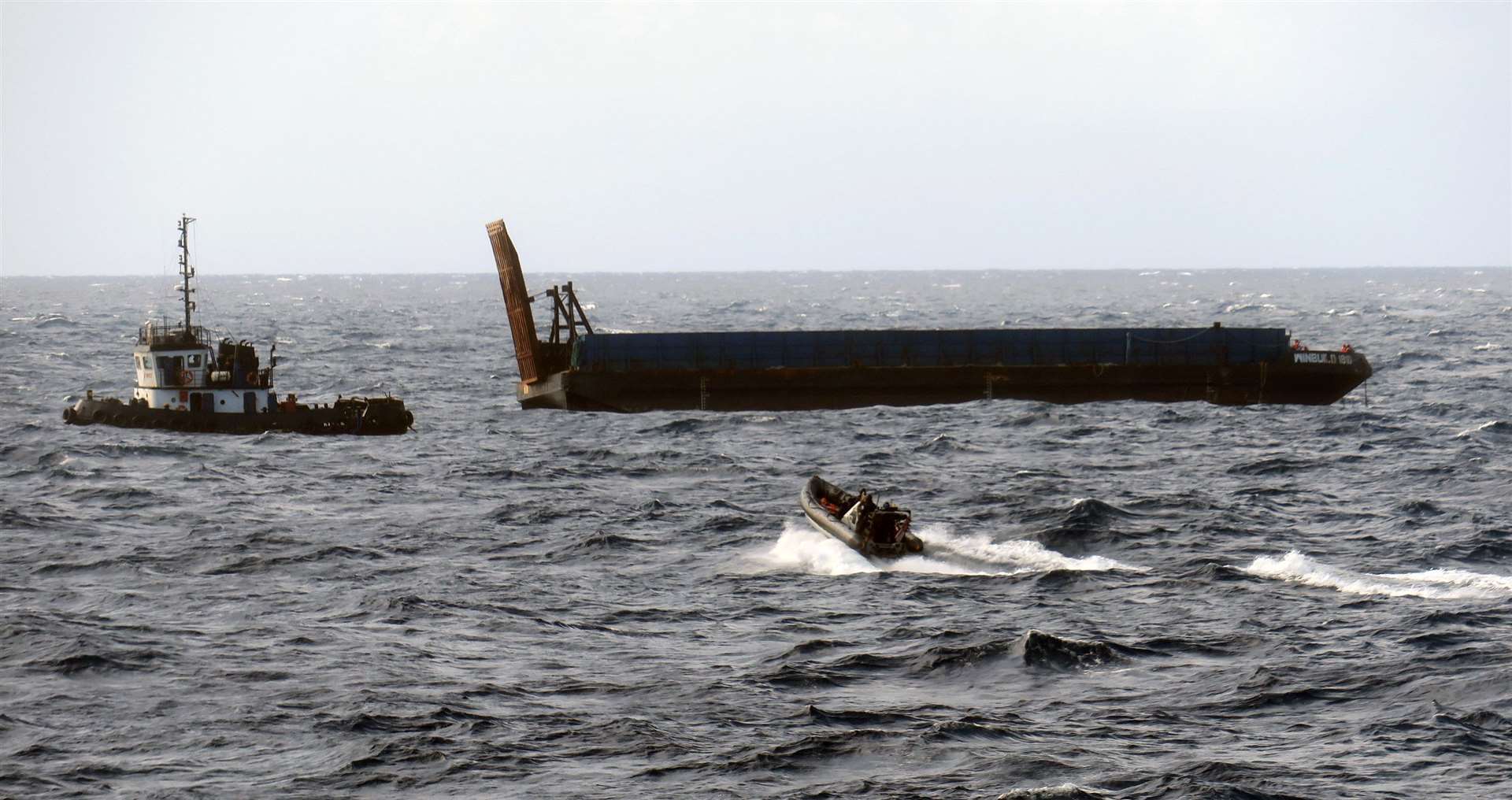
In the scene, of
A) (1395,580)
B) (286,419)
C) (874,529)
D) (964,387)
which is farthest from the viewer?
(964,387)

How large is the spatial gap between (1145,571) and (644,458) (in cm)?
2688

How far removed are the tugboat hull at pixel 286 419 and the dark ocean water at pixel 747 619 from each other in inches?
48.4

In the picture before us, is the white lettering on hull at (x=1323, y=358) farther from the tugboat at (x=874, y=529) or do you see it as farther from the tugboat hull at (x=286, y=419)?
the tugboat hull at (x=286, y=419)

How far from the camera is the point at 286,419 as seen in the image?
6806 centimetres

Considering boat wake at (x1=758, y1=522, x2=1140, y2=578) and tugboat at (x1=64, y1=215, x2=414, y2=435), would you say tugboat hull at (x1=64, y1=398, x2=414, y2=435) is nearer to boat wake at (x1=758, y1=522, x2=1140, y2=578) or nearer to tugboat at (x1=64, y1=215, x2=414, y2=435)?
tugboat at (x1=64, y1=215, x2=414, y2=435)

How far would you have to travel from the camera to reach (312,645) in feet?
109

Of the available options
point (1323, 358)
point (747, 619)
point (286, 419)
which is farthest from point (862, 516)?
point (1323, 358)

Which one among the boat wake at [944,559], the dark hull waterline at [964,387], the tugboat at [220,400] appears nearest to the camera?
the boat wake at [944,559]

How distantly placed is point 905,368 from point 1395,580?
140ft

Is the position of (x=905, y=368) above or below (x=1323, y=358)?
below

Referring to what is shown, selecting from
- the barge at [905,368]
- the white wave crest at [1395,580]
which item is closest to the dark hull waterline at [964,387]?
the barge at [905,368]

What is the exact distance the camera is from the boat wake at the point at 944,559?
40.9 m

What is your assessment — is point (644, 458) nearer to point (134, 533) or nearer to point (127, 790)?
point (134, 533)

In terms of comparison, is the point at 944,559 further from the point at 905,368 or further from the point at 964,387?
the point at 964,387
